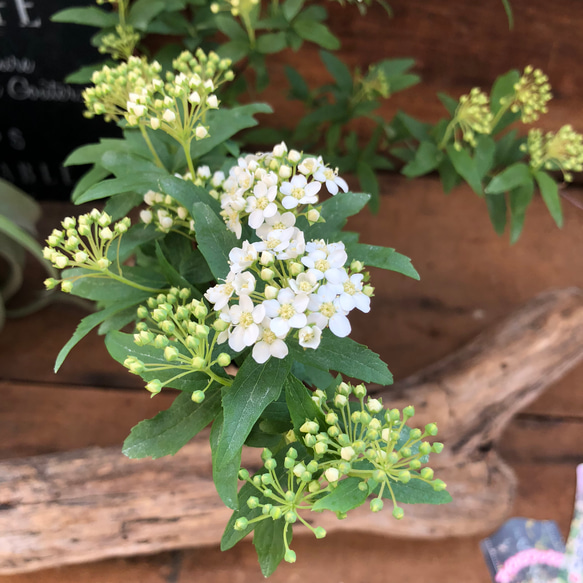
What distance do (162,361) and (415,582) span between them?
31.1 inches

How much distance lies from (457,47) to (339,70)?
1.42ft

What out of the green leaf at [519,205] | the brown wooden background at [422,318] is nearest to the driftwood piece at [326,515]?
the brown wooden background at [422,318]

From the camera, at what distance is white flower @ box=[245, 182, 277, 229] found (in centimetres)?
56

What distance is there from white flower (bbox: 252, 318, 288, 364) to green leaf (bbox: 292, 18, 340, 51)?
2.11 ft

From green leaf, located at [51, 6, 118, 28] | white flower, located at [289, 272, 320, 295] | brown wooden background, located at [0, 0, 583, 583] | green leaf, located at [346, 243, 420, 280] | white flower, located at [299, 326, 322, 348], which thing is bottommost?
brown wooden background, located at [0, 0, 583, 583]

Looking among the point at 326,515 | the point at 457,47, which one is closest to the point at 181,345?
the point at 326,515

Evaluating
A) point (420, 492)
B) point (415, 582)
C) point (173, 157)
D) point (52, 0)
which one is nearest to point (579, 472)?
point (415, 582)

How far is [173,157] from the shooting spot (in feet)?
2.55

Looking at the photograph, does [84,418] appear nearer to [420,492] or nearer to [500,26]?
[420,492]

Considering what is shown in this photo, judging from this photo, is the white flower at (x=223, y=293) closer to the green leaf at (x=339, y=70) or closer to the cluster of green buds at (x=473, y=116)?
the cluster of green buds at (x=473, y=116)

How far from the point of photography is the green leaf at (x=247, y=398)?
522mm

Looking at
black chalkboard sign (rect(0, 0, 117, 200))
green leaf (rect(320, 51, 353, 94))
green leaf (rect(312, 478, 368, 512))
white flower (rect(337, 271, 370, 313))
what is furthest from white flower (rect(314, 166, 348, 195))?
black chalkboard sign (rect(0, 0, 117, 200))

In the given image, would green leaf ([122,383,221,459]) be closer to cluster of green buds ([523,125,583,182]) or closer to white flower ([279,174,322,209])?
white flower ([279,174,322,209])

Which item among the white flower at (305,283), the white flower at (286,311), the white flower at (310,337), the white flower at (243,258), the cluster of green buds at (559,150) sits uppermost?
the white flower at (243,258)
